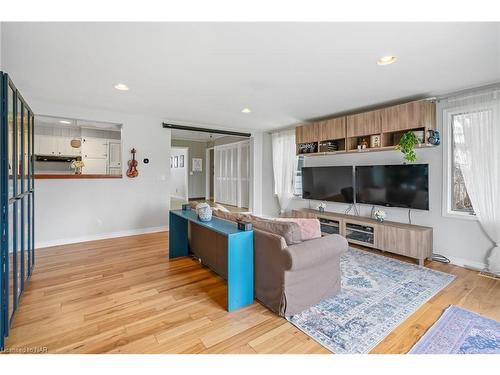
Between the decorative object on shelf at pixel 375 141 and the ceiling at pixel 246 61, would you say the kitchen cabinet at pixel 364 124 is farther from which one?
the ceiling at pixel 246 61

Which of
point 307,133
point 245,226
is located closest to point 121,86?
point 245,226

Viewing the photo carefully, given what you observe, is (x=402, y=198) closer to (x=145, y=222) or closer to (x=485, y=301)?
(x=485, y=301)

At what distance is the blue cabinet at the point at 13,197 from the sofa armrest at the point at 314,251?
6.44 feet

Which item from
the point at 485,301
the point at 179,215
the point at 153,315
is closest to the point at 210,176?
the point at 179,215

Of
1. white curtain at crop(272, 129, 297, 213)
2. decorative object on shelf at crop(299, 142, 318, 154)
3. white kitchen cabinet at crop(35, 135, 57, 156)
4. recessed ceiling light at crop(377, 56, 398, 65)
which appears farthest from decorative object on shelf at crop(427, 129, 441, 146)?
white kitchen cabinet at crop(35, 135, 57, 156)

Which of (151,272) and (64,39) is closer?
(64,39)

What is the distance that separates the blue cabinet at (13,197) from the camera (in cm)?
162

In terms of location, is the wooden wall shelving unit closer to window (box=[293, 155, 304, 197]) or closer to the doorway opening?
window (box=[293, 155, 304, 197])

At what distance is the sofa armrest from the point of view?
1860mm

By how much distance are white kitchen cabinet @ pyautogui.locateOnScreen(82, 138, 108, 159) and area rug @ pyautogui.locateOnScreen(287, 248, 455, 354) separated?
242 inches

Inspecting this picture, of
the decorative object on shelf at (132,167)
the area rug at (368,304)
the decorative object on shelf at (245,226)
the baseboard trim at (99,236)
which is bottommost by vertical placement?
the area rug at (368,304)

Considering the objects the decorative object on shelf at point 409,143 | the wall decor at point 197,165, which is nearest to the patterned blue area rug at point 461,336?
the decorative object on shelf at point 409,143

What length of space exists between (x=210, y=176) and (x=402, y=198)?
21.6ft
